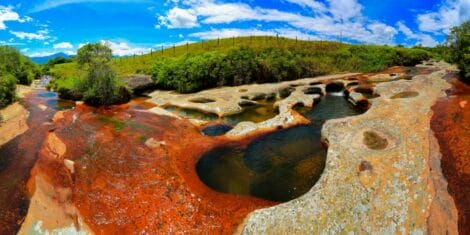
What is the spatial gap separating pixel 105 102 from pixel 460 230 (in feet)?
168

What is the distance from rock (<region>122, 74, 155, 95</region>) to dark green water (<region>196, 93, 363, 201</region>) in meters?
35.3

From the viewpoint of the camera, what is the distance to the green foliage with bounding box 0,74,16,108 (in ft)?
151

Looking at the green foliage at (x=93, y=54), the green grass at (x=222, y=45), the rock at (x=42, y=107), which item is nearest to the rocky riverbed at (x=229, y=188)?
the rock at (x=42, y=107)

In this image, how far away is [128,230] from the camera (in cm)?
1869

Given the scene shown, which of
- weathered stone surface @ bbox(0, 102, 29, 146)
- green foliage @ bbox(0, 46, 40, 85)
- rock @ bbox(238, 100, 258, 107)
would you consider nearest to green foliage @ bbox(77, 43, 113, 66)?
weathered stone surface @ bbox(0, 102, 29, 146)

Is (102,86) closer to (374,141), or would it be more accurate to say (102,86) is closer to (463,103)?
(374,141)

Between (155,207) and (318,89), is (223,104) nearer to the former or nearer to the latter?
(318,89)

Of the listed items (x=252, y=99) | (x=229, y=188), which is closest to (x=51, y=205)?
(x=229, y=188)

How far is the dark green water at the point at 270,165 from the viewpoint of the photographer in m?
23.4

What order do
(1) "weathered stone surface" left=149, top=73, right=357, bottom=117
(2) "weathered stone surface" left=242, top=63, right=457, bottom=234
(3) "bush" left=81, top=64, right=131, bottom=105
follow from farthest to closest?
(3) "bush" left=81, top=64, right=131, bottom=105 → (1) "weathered stone surface" left=149, top=73, right=357, bottom=117 → (2) "weathered stone surface" left=242, top=63, right=457, bottom=234

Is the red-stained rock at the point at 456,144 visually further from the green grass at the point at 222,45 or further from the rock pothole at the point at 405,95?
the green grass at the point at 222,45

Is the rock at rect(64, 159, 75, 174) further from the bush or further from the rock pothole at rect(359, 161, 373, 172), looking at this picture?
the bush

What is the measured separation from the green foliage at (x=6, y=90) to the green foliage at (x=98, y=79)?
35.3ft

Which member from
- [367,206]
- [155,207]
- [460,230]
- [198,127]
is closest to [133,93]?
[198,127]
